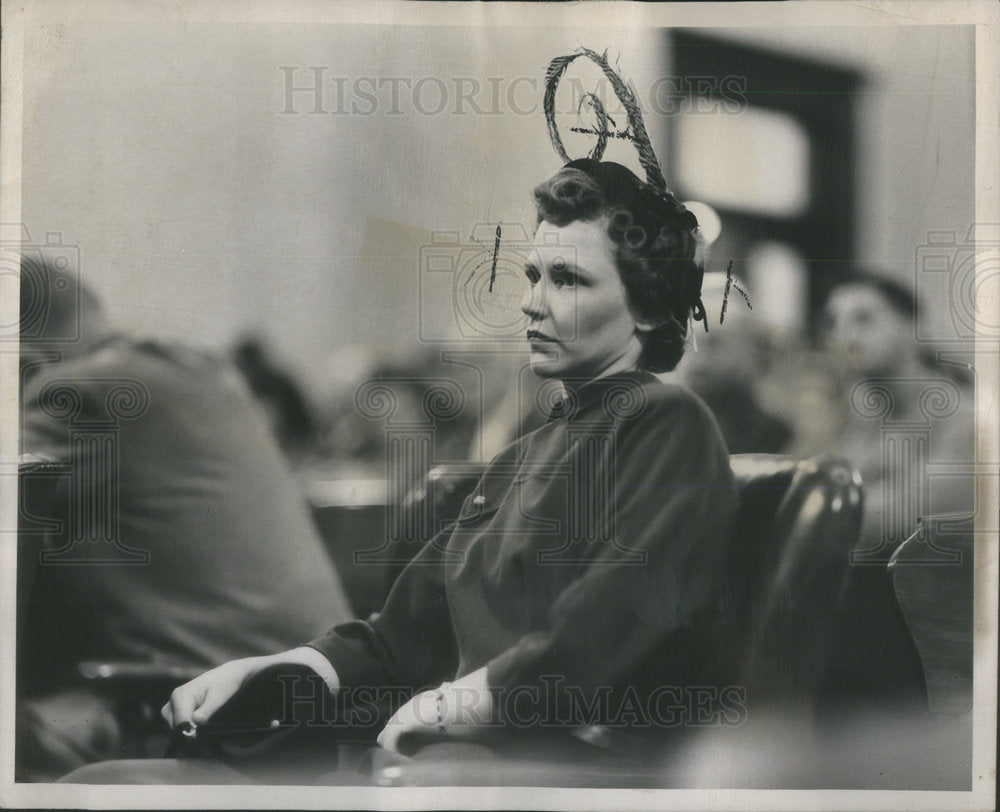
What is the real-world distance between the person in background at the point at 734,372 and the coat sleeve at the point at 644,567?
0.05 meters

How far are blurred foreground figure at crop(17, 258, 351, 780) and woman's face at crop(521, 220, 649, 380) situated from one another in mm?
809

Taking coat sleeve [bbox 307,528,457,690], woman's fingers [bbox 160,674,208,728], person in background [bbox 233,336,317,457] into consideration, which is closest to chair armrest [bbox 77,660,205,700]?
woman's fingers [bbox 160,674,208,728]

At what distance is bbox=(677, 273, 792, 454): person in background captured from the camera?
213 cm

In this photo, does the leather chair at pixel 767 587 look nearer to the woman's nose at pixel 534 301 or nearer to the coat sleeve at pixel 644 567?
the coat sleeve at pixel 644 567

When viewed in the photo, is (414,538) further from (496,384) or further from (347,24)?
(347,24)

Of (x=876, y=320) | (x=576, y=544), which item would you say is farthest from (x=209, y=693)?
(x=876, y=320)

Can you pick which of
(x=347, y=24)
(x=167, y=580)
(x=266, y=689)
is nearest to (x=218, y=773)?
(x=266, y=689)

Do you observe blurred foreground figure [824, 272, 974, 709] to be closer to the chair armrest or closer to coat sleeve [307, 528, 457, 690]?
coat sleeve [307, 528, 457, 690]

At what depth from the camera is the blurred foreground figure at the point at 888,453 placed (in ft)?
7.03

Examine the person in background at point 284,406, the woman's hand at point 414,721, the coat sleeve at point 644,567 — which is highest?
the person in background at point 284,406

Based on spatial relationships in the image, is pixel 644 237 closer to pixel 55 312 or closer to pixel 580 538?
pixel 580 538

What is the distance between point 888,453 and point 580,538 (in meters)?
0.85

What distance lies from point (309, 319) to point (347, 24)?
0.80 meters

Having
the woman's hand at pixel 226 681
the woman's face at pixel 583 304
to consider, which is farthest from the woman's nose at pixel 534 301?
the woman's hand at pixel 226 681
